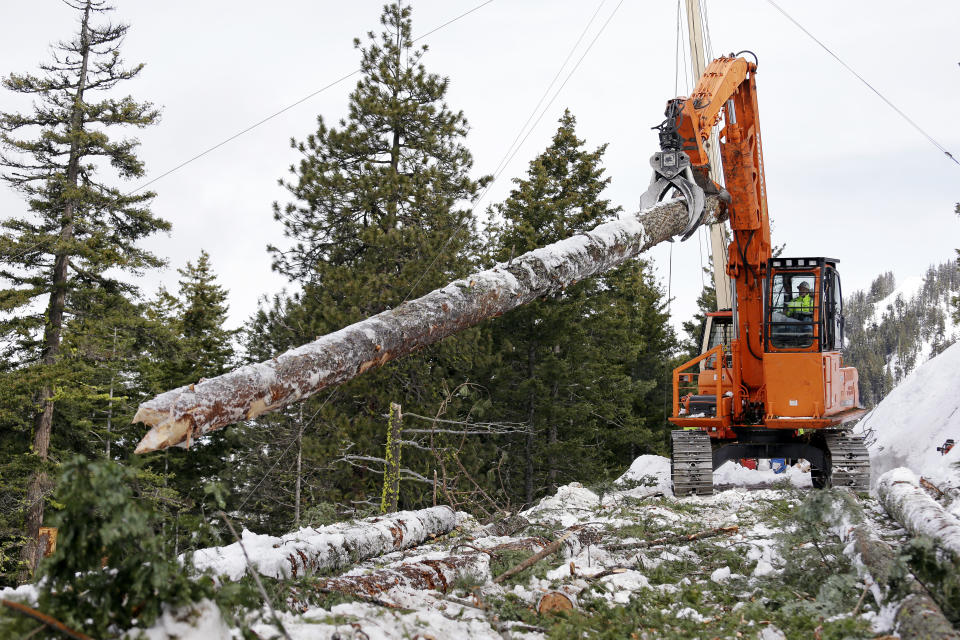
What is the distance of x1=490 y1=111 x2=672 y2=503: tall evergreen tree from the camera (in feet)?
72.2

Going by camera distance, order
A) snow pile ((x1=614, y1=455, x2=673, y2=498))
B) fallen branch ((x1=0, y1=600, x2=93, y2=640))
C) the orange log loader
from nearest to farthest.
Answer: fallen branch ((x1=0, y1=600, x2=93, y2=640)), the orange log loader, snow pile ((x1=614, y1=455, x2=673, y2=498))

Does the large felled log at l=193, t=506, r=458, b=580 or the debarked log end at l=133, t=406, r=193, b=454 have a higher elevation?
the debarked log end at l=133, t=406, r=193, b=454

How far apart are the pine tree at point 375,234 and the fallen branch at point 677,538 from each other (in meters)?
10.5

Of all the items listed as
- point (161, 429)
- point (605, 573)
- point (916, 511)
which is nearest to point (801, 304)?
point (916, 511)

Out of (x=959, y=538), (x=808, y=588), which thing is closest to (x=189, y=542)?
(x=808, y=588)

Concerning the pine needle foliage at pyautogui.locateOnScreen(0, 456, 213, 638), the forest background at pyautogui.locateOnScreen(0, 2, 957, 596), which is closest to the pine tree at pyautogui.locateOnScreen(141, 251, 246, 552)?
the forest background at pyautogui.locateOnScreen(0, 2, 957, 596)

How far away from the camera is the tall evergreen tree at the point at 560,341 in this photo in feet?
72.2

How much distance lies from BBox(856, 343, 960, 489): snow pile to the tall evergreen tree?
7952mm

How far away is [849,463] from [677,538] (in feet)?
17.4

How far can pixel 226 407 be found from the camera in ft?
14.1

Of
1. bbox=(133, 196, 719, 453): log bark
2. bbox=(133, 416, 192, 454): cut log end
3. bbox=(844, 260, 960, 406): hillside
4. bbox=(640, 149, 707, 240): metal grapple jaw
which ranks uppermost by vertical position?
bbox=(844, 260, 960, 406): hillside

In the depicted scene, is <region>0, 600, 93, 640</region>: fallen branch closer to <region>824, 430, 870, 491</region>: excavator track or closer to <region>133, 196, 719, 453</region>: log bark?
<region>133, 196, 719, 453</region>: log bark

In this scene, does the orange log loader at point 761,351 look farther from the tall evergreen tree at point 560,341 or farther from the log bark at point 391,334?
the tall evergreen tree at point 560,341

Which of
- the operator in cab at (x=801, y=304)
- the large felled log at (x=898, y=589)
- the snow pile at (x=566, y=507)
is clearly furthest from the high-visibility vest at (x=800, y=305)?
the large felled log at (x=898, y=589)
